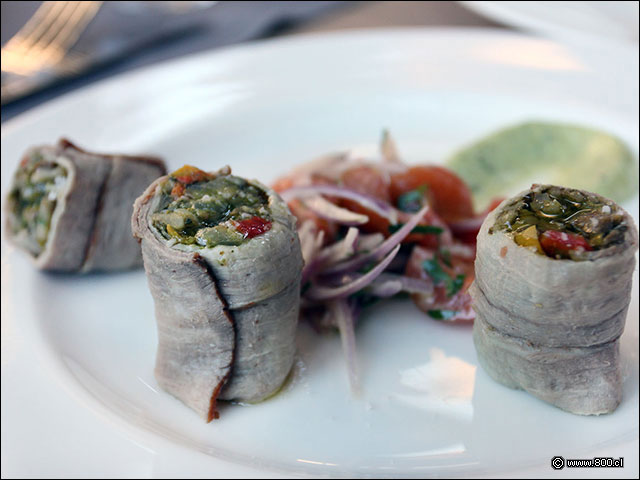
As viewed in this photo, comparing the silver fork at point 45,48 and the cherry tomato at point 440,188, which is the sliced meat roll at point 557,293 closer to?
the cherry tomato at point 440,188

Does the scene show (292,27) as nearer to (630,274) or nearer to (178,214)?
(178,214)

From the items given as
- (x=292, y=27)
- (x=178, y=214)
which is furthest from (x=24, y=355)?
(x=292, y=27)

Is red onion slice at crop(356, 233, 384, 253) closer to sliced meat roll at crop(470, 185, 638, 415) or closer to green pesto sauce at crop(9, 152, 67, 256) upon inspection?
sliced meat roll at crop(470, 185, 638, 415)

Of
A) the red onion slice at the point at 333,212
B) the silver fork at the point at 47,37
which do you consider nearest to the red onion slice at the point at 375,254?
the red onion slice at the point at 333,212

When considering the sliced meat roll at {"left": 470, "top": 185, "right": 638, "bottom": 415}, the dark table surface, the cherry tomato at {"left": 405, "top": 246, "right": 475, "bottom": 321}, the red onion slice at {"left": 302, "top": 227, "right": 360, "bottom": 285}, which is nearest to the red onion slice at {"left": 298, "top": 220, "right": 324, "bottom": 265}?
the red onion slice at {"left": 302, "top": 227, "right": 360, "bottom": 285}

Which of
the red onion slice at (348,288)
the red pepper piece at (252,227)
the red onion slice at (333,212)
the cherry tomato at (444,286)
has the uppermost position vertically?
the red pepper piece at (252,227)
